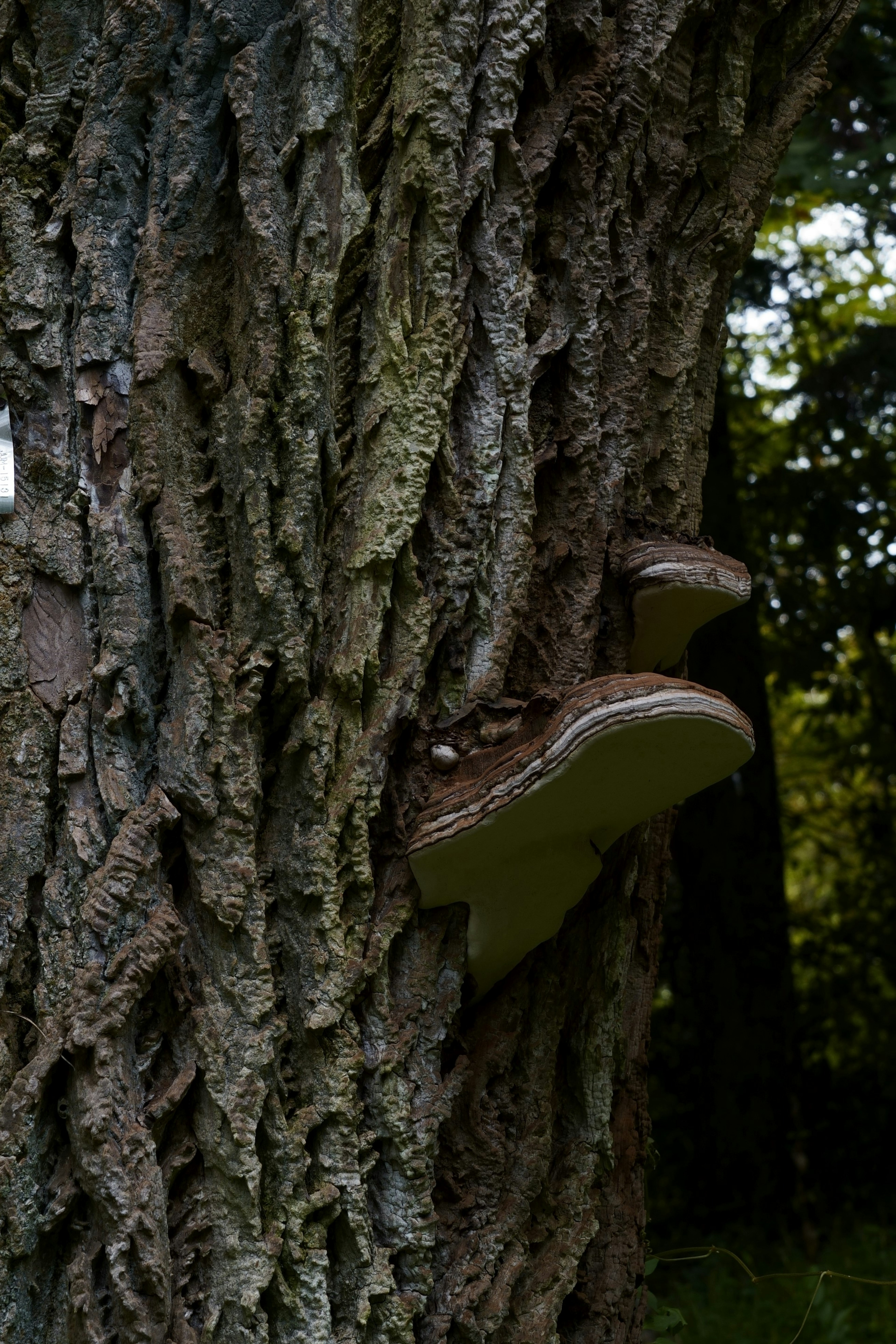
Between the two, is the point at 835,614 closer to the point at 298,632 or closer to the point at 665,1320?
the point at 665,1320

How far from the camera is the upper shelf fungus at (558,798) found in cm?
137

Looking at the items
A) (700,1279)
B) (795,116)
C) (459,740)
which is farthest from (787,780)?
(459,740)

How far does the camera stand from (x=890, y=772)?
24.4 ft

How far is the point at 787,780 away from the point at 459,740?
855cm

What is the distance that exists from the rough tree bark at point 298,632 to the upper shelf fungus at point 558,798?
0.07 m

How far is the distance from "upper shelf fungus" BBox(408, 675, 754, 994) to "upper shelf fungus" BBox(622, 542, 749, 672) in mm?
375

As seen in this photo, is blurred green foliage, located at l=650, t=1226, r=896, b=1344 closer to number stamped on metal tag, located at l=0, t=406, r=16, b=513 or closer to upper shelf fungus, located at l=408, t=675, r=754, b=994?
upper shelf fungus, located at l=408, t=675, r=754, b=994

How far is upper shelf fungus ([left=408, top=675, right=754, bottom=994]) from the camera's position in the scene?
4.48 ft

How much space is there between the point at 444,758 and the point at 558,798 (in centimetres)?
22

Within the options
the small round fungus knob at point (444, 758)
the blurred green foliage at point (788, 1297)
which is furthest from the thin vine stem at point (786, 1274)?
the small round fungus knob at point (444, 758)

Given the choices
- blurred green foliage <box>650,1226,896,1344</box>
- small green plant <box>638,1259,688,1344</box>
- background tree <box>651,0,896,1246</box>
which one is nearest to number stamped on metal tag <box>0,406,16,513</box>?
small green plant <box>638,1259,688,1344</box>

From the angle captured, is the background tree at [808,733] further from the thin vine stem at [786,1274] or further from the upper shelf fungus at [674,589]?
the upper shelf fungus at [674,589]

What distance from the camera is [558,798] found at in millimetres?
1449

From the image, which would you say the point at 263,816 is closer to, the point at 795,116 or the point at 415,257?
the point at 415,257
